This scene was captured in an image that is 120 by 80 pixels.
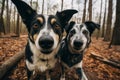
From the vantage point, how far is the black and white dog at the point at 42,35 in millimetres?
3299

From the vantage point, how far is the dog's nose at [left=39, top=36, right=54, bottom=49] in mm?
3131

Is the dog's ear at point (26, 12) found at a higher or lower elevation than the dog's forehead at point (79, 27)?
higher

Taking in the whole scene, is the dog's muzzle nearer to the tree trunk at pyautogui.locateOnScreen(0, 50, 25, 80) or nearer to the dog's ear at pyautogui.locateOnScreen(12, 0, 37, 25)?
the dog's ear at pyautogui.locateOnScreen(12, 0, 37, 25)

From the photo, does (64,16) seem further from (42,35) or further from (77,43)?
(42,35)

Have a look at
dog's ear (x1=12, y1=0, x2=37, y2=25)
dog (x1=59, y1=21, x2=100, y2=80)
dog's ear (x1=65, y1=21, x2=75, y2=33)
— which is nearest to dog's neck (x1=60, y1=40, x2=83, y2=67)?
dog (x1=59, y1=21, x2=100, y2=80)

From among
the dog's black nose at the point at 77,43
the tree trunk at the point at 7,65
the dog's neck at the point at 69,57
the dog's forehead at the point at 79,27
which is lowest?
the tree trunk at the point at 7,65

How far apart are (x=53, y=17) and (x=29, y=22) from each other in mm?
578

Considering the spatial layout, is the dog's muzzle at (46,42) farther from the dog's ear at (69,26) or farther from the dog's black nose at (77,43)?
the dog's ear at (69,26)

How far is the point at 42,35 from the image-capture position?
319cm

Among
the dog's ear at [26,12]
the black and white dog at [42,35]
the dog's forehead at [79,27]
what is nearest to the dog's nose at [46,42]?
the black and white dog at [42,35]

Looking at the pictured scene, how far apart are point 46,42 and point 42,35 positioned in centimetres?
15

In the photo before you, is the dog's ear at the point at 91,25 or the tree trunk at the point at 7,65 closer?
the tree trunk at the point at 7,65

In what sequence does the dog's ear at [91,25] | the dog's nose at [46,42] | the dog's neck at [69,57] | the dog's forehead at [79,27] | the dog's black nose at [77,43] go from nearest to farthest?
1. the dog's nose at [46,42]
2. the dog's black nose at [77,43]
3. the dog's forehead at [79,27]
4. the dog's neck at [69,57]
5. the dog's ear at [91,25]

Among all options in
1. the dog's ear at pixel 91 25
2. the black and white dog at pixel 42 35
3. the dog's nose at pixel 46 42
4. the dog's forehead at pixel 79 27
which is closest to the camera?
the dog's nose at pixel 46 42
